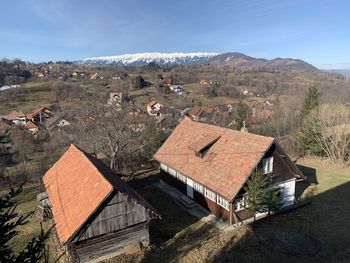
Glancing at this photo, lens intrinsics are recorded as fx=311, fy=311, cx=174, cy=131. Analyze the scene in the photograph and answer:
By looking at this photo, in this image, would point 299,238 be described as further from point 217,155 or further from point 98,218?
point 98,218

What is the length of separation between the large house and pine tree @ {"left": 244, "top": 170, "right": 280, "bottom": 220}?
489 millimetres

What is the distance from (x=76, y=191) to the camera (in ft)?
71.1

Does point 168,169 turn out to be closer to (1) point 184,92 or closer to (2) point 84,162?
(2) point 84,162

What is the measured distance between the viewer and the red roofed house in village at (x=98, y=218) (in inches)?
746

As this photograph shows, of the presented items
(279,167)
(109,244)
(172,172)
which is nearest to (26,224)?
(109,244)

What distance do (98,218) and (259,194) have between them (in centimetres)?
1183

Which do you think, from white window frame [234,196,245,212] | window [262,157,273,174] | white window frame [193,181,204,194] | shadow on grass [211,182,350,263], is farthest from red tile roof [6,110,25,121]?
shadow on grass [211,182,350,263]

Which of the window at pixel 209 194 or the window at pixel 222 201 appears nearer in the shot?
the window at pixel 222 201

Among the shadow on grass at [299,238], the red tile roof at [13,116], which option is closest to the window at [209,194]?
the shadow on grass at [299,238]

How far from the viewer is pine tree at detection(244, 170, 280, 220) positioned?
76.3 ft

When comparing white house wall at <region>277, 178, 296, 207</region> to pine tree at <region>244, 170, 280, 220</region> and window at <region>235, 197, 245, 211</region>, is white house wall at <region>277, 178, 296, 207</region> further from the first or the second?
window at <region>235, 197, 245, 211</region>

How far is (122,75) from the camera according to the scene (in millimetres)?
148500

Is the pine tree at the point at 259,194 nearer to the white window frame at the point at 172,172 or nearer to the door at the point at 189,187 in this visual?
the door at the point at 189,187

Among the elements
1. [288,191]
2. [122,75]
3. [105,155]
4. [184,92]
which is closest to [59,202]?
[105,155]
